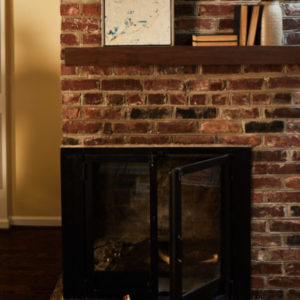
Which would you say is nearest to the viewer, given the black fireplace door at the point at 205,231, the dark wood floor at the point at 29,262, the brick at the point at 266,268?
the black fireplace door at the point at 205,231

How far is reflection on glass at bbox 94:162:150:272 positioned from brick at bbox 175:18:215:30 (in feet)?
2.33

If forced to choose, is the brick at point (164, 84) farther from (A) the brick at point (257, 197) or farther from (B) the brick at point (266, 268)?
(B) the brick at point (266, 268)

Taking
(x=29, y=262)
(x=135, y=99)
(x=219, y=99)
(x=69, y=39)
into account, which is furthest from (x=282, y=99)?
(x=29, y=262)

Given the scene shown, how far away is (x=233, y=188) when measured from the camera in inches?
82.4

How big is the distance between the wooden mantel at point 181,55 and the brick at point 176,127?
294mm

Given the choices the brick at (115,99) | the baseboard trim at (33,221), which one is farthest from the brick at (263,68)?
the baseboard trim at (33,221)

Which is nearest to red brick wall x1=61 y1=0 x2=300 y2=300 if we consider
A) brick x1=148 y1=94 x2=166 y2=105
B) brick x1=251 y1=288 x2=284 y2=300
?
brick x1=148 y1=94 x2=166 y2=105

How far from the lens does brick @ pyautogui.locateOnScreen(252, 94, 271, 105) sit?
6.77 feet

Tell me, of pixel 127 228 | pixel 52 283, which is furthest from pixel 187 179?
pixel 52 283

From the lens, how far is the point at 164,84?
2.06 meters

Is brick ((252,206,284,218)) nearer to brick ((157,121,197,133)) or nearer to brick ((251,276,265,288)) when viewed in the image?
brick ((251,276,265,288))

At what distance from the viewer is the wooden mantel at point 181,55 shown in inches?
77.0

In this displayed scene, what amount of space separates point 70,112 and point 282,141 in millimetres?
1056

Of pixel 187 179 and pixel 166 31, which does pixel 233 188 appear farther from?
pixel 166 31
